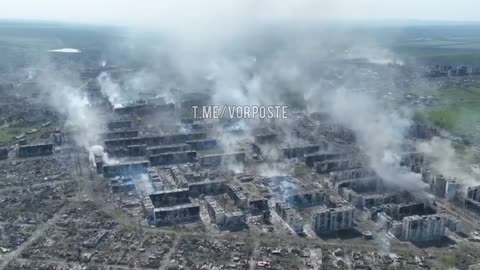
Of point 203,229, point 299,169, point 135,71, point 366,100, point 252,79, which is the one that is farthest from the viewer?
point 135,71

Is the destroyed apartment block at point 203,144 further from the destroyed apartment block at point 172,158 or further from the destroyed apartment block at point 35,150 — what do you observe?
the destroyed apartment block at point 35,150

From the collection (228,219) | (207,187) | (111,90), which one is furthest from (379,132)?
(111,90)

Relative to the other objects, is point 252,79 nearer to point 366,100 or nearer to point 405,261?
point 366,100

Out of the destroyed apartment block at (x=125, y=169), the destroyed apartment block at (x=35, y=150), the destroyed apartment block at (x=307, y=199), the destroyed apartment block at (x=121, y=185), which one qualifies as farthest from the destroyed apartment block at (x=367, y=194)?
the destroyed apartment block at (x=35, y=150)

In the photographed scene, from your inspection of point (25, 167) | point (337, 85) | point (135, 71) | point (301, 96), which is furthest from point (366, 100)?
point (135, 71)

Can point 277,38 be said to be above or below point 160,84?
above

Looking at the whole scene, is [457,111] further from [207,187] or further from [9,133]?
[9,133]
